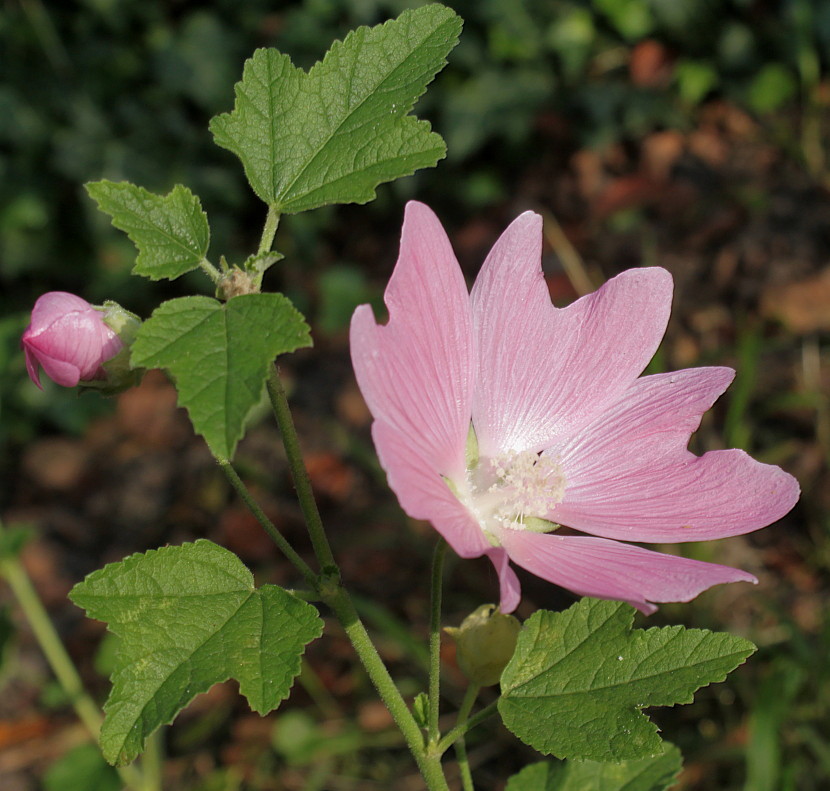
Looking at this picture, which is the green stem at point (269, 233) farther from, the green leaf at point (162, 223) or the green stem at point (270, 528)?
the green stem at point (270, 528)

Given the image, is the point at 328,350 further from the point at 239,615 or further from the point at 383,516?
the point at 239,615

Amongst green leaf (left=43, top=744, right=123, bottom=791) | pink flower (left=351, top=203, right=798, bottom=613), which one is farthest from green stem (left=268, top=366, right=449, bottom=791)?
green leaf (left=43, top=744, right=123, bottom=791)

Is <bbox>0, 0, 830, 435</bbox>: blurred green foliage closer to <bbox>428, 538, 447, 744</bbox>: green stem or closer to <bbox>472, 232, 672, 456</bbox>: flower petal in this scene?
<bbox>472, 232, 672, 456</bbox>: flower petal

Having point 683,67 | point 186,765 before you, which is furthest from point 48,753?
point 683,67

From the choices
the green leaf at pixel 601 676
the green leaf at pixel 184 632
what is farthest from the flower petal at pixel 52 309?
the green leaf at pixel 601 676

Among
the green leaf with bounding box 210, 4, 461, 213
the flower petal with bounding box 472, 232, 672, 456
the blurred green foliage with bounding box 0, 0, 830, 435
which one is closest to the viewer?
the green leaf with bounding box 210, 4, 461, 213

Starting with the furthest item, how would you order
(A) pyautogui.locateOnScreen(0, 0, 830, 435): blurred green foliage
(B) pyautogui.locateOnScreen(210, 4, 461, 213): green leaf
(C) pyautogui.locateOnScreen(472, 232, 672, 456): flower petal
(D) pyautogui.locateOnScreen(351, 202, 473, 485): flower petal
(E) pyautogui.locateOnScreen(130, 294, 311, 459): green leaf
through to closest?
(A) pyautogui.locateOnScreen(0, 0, 830, 435): blurred green foliage < (C) pyautogui.locateOnScreen(472, 232, 672, 456): flower petal < (B) pyautogui.locateOnScreen(210, 4, 461, 213): green leaf < (D) pyautogui.locateOnScreen(351, 202, 473, 485): flower petal < (E) pyautogui.locateOnScreen(130, 294, 311, 459): green leaf

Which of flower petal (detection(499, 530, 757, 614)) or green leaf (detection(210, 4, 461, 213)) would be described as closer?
flower petal (detection(499, 530, 757, 614))
